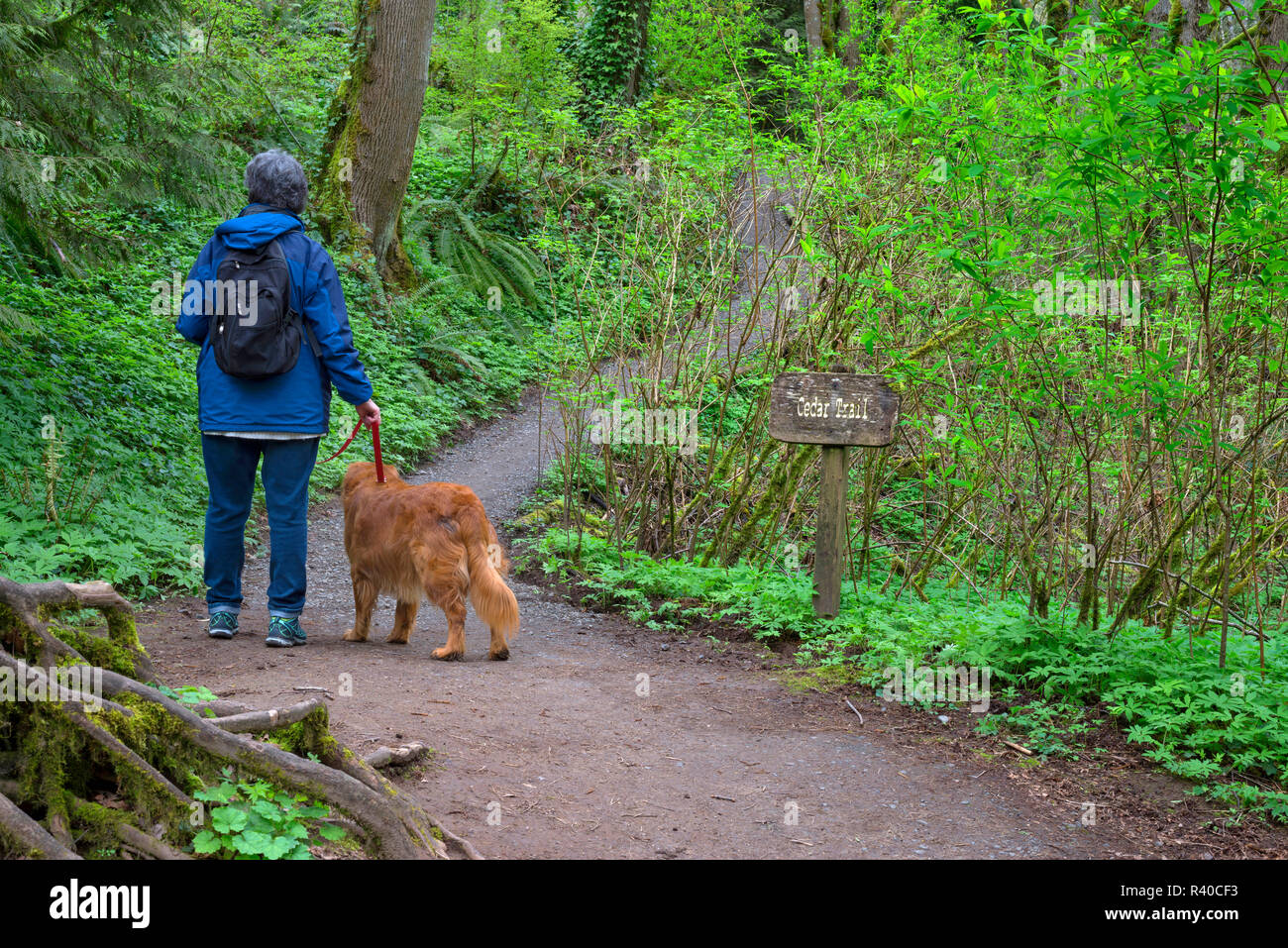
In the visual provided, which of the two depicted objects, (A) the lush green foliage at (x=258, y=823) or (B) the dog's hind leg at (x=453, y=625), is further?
(B) the dog's hind leg at (x=453, y=625)

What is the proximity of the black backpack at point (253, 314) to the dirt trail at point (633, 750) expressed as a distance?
4.98ft

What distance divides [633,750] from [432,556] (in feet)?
5.69

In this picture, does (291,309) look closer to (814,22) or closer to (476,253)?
(476,253)

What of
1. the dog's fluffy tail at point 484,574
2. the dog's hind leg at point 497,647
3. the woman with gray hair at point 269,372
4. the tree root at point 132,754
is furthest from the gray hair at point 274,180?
the tree root at point 132,754

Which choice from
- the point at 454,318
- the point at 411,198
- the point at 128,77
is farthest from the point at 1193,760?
the point at 411,198

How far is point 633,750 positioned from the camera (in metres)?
4.78

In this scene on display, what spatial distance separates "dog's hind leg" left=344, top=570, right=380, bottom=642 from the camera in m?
6.00

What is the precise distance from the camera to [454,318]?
15953 millimetres

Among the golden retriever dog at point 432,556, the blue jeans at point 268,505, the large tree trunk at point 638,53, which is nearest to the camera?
the blue jeans at point 268,505

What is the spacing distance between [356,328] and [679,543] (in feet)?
21.9

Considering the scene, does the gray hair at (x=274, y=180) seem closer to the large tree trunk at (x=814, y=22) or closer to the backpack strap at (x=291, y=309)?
the backpack strap at (x=291, y=309)

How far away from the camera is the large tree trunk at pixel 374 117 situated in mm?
14203

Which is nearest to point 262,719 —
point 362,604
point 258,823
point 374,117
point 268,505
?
point 258,823
